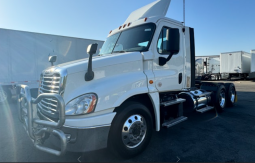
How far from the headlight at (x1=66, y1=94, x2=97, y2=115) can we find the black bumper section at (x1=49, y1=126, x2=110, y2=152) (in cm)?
27

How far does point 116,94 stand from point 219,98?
17.7 feet

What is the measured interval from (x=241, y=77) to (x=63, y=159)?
27.2 metres

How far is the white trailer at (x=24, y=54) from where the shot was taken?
863 cm

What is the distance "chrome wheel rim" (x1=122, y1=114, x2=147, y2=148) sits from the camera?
3.16m

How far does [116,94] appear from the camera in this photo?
9.85ft

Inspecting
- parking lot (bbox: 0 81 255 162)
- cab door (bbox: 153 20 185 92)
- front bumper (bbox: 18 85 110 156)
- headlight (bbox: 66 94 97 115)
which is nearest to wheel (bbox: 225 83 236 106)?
parking lot (bbox: 0 81 255 162)

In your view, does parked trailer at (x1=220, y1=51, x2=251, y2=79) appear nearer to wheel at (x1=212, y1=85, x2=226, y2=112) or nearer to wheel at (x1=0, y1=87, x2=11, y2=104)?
wheel at (x1=212, y1=85, x2=226, y2=112)

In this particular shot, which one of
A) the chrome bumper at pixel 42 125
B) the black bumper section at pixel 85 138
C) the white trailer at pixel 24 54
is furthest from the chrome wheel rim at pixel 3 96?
the black bumper section at pixel 85 138

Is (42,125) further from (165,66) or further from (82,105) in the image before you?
(165,66)

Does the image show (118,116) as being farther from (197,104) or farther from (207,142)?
(197,104)

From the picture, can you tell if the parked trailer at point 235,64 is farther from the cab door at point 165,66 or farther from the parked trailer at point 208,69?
the cab door at point 165,66

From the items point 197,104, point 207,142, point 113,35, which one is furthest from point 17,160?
point 197,104

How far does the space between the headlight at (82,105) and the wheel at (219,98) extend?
17.8ft

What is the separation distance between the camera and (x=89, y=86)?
115 inches
